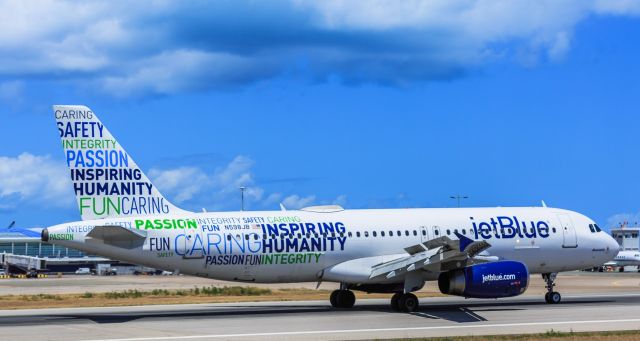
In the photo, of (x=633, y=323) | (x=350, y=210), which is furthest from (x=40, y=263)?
(x=633, y=323)

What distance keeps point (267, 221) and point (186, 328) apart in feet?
26.7

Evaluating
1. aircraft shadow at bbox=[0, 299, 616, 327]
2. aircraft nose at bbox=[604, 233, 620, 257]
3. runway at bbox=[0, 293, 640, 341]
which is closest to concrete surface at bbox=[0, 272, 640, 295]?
aircraft nose at bbox=[604, 233, 620, 257]

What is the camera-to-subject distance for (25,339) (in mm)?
25812

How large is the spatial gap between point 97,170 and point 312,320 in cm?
996

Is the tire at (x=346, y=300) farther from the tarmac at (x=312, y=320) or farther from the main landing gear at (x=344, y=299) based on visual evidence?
the tarmac at (x=312, y=320)

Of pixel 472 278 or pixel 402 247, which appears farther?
pixel 402 247

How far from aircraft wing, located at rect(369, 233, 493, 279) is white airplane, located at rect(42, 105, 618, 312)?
1.8 inches

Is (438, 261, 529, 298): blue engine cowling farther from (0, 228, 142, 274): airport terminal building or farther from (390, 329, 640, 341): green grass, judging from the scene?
(0, 228, 142, 274): airport terminal building

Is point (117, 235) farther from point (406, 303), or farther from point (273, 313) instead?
point (406, 303)

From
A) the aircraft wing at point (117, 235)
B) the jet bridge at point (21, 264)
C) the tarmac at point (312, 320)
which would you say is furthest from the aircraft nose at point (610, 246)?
the jet bridge at point (21, 264)

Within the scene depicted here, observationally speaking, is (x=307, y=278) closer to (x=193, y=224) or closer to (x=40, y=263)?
(x=193, y=224)

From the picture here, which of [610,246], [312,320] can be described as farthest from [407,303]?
[610,246]

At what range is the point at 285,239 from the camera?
35.9m

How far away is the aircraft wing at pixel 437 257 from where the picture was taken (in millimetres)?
33062
